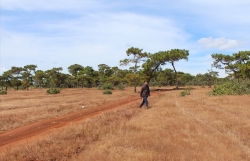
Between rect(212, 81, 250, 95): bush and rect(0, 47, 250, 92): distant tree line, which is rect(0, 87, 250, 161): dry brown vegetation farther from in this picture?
rect(0, 47, 250, 92): distant tree line

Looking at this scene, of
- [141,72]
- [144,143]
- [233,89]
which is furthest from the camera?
[141,72]

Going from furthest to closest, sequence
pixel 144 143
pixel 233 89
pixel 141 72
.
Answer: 1. pixel 141 72
2. pixel 233 89
3. pixel 144 143

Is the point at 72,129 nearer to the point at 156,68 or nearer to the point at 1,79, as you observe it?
the point at 156,68

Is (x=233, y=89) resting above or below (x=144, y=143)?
above

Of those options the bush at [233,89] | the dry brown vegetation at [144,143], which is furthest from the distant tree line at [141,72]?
the dry brown vegetation at [144,143]

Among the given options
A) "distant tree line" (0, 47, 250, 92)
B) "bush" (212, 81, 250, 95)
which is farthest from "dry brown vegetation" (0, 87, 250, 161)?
"distant tree line" (0, 47, 250, 92)

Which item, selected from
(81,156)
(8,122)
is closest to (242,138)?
(81,156)

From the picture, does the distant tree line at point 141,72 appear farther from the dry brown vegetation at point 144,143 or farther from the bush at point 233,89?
the dry brown vegetation at point 144,143

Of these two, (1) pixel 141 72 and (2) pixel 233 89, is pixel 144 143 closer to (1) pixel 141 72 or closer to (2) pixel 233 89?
(2) pixel 233 89

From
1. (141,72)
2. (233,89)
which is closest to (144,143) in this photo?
(233,89)

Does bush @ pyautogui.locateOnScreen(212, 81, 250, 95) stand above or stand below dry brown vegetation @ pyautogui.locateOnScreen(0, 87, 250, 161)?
above

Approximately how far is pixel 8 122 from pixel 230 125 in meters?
10.9

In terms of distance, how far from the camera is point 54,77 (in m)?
76.8

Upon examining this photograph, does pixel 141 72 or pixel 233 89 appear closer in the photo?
pixel 233 89
